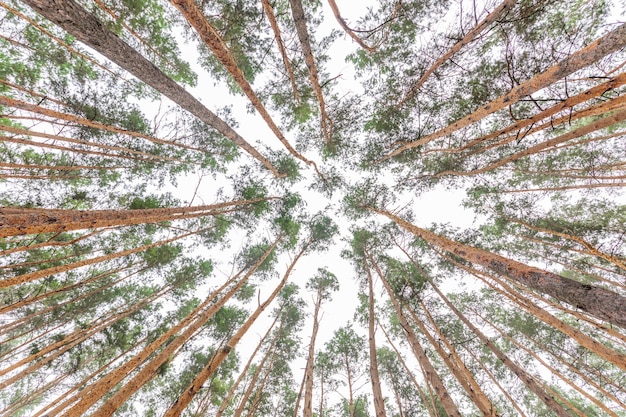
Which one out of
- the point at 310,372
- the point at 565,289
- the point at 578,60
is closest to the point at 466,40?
the point at 578,60

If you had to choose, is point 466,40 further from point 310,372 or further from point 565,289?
point 310,372

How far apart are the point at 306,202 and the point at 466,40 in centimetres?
840

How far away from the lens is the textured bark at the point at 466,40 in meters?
5.17

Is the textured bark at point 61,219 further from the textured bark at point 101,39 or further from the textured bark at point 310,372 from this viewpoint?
the textured bark at point 310,372

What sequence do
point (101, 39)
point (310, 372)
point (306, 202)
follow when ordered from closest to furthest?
point (101, 39) < point (310, 372) < point (306, 202)

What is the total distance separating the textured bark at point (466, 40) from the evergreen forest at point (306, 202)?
0.06 m

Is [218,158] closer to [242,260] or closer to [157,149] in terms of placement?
[157,149]

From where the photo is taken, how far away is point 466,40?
18.7 ft

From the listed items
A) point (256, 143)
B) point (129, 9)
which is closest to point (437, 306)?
point (256, 143)

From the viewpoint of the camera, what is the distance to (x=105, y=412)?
312 cm

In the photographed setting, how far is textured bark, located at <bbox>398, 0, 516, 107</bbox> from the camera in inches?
203

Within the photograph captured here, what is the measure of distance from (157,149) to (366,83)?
27.7 ft

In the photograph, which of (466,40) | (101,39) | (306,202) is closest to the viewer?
(101,39)

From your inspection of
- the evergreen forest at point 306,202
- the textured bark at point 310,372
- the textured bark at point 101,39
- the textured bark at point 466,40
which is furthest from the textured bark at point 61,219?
the textured bark at point 466,40
